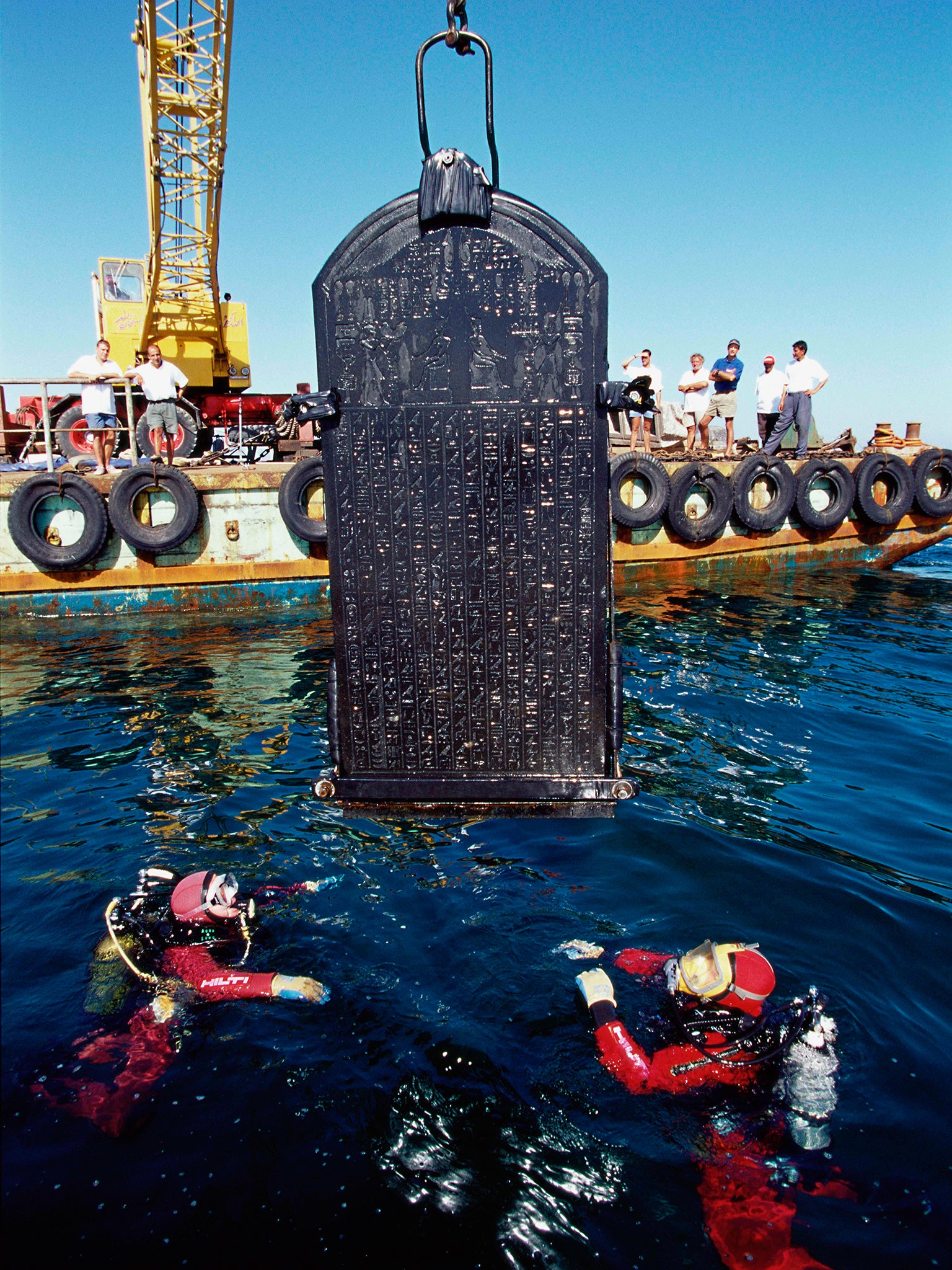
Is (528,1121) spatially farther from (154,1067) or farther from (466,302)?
(466,302)

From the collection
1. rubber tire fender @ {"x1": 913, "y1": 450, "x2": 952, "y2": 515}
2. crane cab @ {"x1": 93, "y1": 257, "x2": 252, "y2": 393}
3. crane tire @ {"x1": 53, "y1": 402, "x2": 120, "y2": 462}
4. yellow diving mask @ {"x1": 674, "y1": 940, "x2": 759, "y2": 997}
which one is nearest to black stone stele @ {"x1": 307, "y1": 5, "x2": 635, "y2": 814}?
yellow diving mask @ {"x1": 674, "y1": 940, "x2": 759, "y2": 997}

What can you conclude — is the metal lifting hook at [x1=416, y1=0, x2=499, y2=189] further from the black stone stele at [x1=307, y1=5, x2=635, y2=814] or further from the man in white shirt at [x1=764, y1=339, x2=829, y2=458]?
the man in white shirt at [x1=764, y1=339, x2=829, y2=458]

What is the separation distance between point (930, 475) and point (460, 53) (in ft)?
55.6

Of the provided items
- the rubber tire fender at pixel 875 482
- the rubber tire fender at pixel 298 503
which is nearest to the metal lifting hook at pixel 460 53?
the rubber tire fender at pixel 298 503

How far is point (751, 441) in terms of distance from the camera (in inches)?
688

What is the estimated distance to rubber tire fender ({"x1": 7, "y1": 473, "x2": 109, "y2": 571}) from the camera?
41.5 ft

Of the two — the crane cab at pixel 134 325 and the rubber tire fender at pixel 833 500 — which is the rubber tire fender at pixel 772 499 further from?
the crane cab at pixel 134 325

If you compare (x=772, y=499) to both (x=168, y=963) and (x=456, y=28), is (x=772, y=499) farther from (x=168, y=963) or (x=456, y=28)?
(x=168, y=963)

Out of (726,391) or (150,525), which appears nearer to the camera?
(150,525)

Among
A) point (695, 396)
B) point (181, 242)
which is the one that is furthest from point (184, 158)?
point (695, 396)

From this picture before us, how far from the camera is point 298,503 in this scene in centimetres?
1368

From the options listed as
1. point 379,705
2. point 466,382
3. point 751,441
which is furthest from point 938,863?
point 751,441

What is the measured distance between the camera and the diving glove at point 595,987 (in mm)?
4156

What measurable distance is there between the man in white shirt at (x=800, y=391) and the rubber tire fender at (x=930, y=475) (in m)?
3.45
